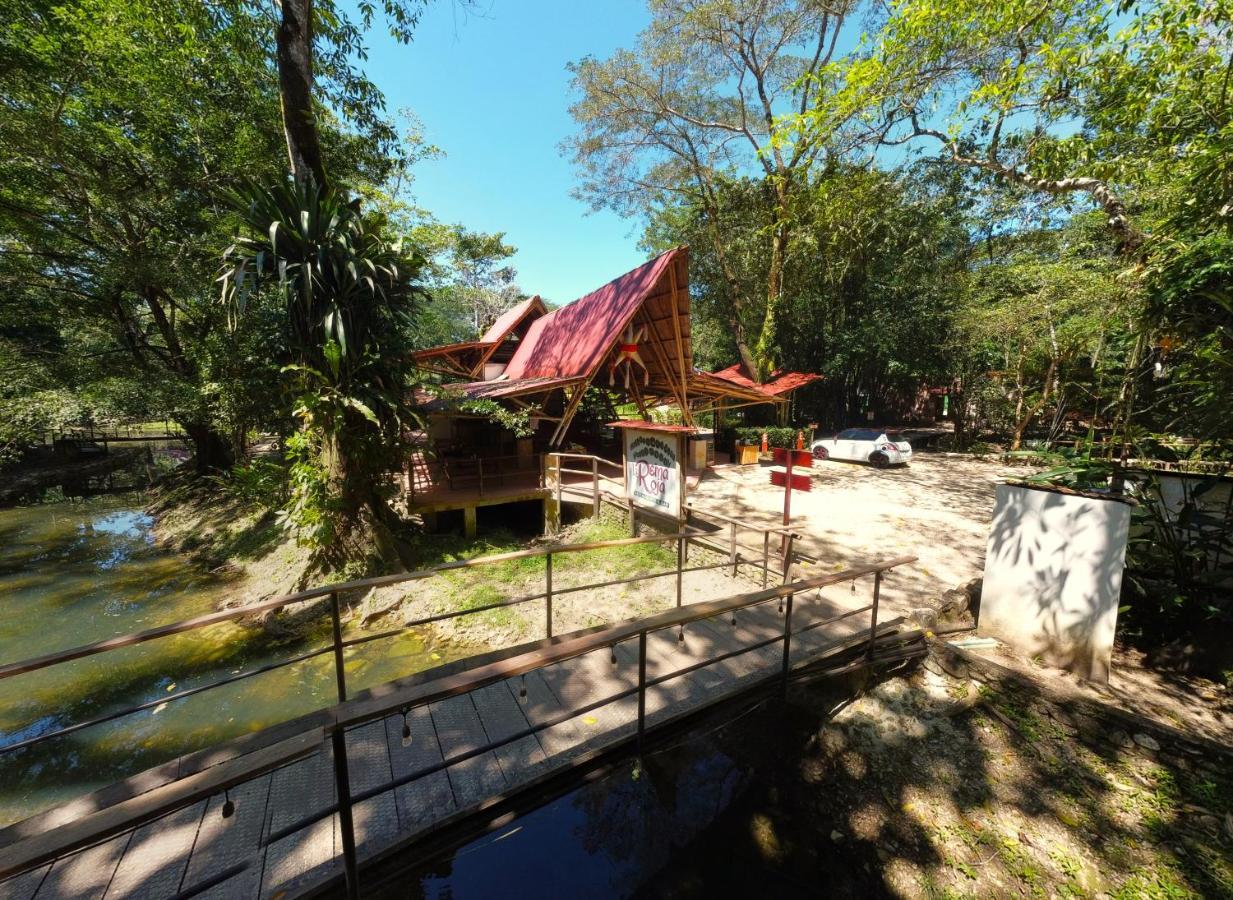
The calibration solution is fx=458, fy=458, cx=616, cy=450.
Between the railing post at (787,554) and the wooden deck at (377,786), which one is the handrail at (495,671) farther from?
the railing post at (787,554)

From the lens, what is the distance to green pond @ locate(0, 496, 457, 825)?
15.3 ft

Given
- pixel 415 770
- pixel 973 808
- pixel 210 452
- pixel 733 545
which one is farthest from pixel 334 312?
pixel 210 452

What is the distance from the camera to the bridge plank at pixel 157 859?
199cm

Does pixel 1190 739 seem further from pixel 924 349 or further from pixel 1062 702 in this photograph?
pixel 924 349

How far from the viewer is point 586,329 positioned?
34.9 ft

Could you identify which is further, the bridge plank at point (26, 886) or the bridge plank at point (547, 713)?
the bridge plank at point (547, 713)

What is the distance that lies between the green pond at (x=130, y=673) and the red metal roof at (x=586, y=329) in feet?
19.7

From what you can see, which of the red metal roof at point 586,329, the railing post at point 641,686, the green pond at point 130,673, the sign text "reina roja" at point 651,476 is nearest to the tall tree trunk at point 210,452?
the green pond at point 130,673

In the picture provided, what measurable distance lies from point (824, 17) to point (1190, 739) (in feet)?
58.7

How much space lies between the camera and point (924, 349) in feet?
60.2

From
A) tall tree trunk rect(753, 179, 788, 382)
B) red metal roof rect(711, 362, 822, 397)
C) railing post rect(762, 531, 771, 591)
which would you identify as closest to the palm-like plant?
railing post rect(762, 531, 771, 591)

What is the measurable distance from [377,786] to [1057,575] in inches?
205

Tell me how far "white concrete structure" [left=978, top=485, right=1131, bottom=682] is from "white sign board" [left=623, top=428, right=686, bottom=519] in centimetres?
333

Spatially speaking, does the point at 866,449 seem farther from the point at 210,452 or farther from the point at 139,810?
the point at 210,452
